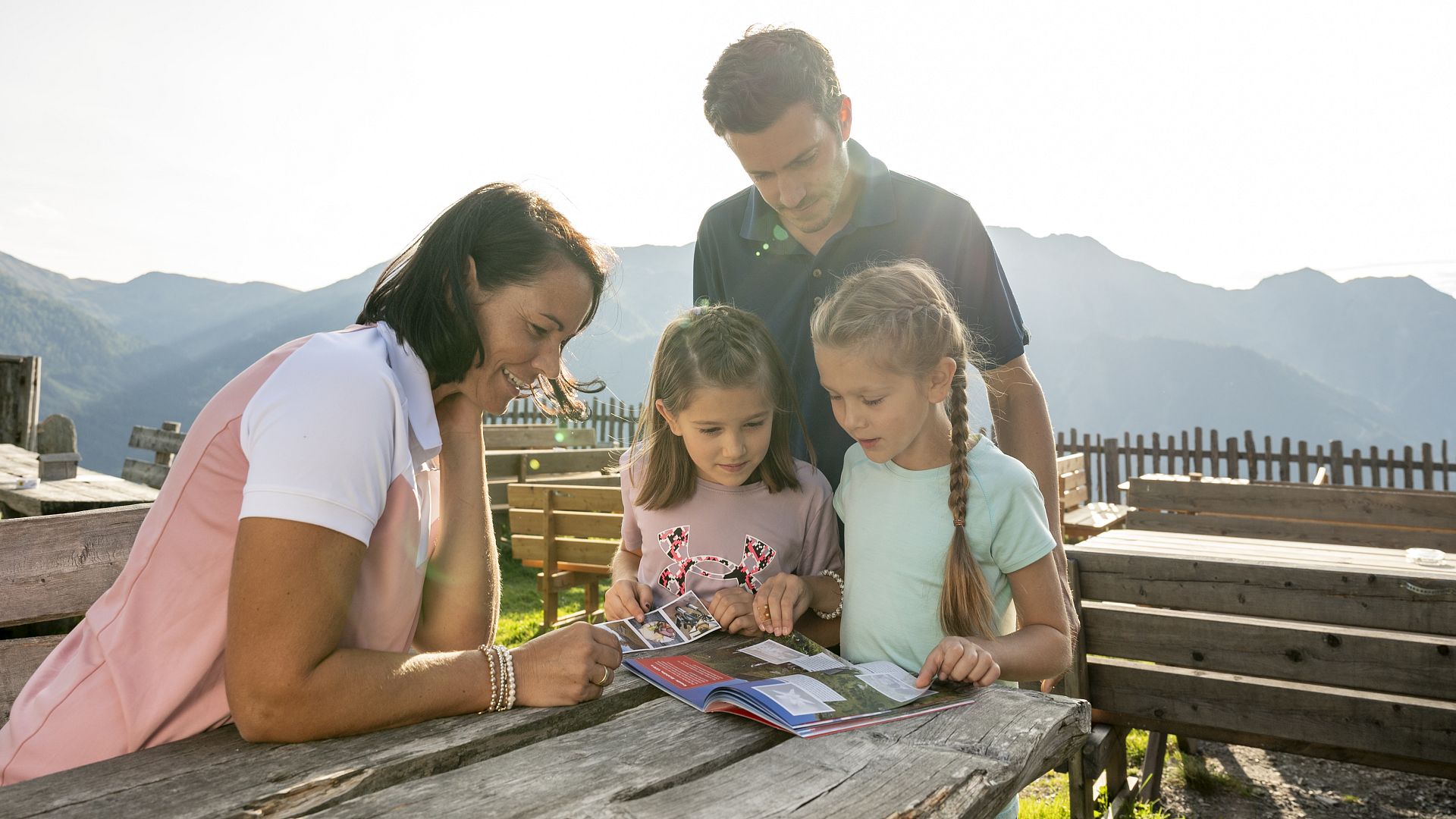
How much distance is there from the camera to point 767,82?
7.94 feet

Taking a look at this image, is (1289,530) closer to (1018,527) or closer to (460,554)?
(1018,527)

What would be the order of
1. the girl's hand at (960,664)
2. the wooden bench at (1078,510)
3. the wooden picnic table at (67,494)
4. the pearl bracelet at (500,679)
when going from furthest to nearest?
the wooden bench at (1078,510) < the wooden picnic table at (67,494) < the girl's hand at (960,664) < the pearl bracelet at (500,679)

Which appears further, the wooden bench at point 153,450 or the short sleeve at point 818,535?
the wooden bench at point 153,450

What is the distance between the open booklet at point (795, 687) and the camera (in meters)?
1.46

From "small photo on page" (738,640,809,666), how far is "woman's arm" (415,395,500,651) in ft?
1.86

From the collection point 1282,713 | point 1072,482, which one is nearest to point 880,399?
point 1282,713

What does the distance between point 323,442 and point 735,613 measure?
1096 millimetres

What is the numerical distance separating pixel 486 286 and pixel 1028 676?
1.38 metres

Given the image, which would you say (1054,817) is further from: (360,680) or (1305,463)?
(1305,463)

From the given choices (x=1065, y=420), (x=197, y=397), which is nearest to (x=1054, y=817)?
(x=197, y=397)

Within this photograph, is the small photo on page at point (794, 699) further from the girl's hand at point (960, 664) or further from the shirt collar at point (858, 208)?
the shirt collar at point (858, 208)

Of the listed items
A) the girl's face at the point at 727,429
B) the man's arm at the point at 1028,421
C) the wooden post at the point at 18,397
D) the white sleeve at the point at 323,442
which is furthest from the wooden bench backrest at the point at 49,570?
the wooden post at the point at 18,397

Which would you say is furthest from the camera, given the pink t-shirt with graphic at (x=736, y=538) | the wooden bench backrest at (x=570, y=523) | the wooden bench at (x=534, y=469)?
the wooden bench at (x=534, y=469)

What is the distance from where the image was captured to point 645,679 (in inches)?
68.6
